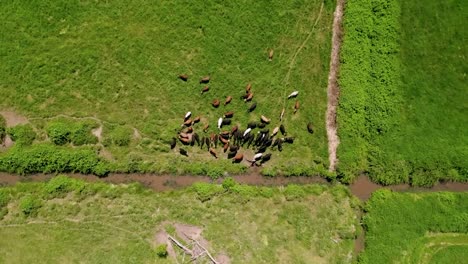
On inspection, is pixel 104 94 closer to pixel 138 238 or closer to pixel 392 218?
pixel 138 238

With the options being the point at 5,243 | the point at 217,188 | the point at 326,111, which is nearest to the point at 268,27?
the point at 326,111

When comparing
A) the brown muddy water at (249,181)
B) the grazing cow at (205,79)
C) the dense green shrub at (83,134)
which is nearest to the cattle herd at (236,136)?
the grazing cow at (205,79)

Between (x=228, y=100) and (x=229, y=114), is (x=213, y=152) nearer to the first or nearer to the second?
(x=229, y=114)

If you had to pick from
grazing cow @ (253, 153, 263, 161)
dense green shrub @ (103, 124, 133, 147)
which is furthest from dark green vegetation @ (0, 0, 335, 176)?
grazing cow @ (253, 153, 263, 161)

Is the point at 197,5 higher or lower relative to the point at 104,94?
higher

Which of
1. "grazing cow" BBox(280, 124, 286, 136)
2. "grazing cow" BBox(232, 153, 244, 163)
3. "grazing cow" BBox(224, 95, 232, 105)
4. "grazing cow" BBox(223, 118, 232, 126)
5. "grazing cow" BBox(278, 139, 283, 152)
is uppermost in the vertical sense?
"grazing cow" BBox(224, 95, 232, 105)

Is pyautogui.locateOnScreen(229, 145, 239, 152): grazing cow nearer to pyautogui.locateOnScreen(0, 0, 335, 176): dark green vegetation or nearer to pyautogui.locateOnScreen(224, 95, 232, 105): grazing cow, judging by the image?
pyautogui.locateOnScreen(0, 0, 335, 176): dark green vegetation
